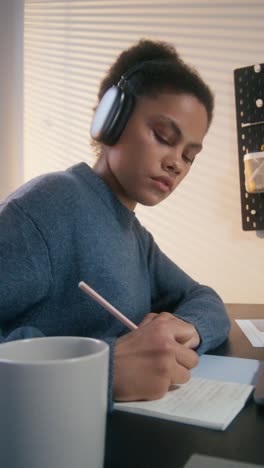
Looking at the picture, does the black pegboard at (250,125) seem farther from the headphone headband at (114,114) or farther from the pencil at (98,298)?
the pencil at (98,298)

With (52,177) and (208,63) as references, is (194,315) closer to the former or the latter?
(52,177)

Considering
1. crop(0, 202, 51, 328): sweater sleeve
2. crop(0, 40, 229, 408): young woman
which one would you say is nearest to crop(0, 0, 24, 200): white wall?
crop(0, 40, 229, 408): young woman

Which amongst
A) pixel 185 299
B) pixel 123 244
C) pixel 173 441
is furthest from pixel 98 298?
pixel 185 299

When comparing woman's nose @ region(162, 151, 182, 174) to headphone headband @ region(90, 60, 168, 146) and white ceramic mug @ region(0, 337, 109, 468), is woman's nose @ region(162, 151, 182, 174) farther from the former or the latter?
white ceramic mug @ region(0, 337, 109, 468)

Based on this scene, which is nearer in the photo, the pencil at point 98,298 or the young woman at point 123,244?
the pencil at point 98,298

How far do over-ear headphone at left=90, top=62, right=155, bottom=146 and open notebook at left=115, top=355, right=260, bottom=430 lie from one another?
0.42 meters

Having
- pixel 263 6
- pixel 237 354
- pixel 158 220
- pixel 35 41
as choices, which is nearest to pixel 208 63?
pixel 263 6

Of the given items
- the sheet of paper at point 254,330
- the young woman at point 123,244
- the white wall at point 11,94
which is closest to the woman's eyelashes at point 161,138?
the young woman at point 123,244

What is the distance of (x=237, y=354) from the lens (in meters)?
0.65

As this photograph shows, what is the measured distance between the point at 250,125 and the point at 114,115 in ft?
2.53

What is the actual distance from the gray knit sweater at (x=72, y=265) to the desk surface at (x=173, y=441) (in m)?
0.07

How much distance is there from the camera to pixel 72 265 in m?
0.62

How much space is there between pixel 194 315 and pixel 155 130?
1.05ft

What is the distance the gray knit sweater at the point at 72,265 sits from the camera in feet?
1.75
